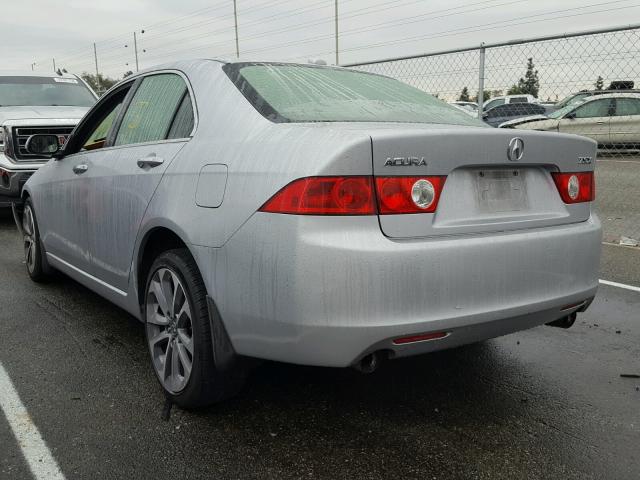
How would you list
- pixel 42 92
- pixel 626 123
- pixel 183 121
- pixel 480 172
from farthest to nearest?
1. pixel 626 123
2. pixel 42 92
3. pixel 183 121
4. pixel 480 172

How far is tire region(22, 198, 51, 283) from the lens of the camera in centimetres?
496

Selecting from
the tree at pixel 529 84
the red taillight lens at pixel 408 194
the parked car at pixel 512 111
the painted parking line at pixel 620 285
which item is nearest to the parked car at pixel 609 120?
the parked car at pixel 512 111

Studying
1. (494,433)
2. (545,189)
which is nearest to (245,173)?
(545,189)

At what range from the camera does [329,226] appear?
88.6 inches

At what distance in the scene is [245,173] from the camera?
2477 mm

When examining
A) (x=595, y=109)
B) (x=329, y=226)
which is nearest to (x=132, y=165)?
(x=329, y=226)

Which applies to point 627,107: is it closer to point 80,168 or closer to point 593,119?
point 593,119

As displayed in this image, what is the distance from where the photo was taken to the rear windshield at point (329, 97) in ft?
9.02

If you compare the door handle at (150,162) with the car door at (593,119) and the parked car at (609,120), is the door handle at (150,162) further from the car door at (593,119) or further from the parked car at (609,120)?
the car door at (593,119)

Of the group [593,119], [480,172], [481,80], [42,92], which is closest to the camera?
[480,172]

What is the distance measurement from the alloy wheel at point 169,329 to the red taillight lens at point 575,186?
5.58 ft

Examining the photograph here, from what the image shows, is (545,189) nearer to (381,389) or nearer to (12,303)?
(381,389)

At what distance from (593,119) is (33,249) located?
30.1ft

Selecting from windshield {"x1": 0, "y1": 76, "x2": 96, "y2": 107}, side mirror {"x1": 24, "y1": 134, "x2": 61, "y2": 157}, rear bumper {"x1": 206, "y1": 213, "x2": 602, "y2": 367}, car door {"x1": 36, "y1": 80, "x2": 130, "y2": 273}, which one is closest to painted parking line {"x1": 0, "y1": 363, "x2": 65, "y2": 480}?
rear bumper {"x1": 206, "y1": 213, "x2": 602, "y2": 367}
